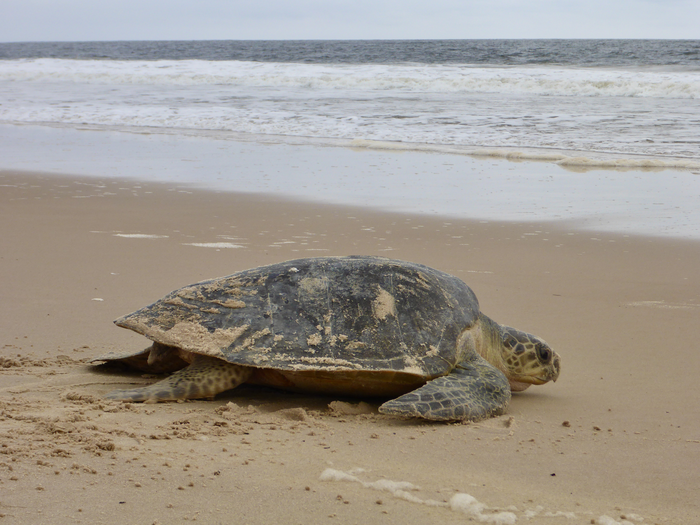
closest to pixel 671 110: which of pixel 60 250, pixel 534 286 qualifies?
pixel 534 286

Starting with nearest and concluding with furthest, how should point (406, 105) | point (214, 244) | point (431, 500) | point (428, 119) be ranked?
point (431, 500) < point (214, 244) < point (428, 119) < point (406, 105)

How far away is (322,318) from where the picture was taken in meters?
3.31

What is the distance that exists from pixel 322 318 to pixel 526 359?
1.23 m

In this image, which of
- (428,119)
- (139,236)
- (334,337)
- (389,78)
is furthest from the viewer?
(389,78)

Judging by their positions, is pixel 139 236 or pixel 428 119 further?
pixel 428 119

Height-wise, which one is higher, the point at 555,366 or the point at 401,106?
the point at 401,106

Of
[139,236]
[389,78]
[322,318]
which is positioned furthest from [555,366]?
[389,78]

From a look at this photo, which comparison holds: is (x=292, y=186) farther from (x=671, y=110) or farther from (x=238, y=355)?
(x=671, y=110)

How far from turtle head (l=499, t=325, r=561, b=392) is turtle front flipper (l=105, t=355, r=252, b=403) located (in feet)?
4.80

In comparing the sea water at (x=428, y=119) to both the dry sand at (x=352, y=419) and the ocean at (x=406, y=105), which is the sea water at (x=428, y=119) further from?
the dry sand at (x=352, y=419)

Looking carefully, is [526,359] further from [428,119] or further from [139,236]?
[428,119]

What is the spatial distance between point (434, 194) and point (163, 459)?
720 cm

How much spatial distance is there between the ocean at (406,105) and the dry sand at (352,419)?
23.0 ft

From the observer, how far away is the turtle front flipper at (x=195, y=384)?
10.5ft
